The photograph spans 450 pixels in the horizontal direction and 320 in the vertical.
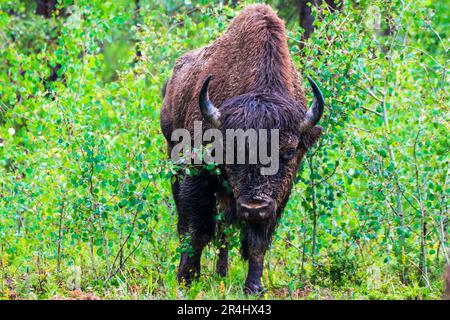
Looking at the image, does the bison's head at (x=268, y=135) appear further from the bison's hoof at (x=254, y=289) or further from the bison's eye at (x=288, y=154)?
the bison's hoof at (x=254, y=289)

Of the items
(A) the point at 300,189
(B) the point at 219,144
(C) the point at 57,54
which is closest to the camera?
(B) the point at 219,144

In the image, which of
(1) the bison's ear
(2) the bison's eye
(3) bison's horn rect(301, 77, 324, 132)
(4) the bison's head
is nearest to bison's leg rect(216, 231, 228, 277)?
(4) the bison's head

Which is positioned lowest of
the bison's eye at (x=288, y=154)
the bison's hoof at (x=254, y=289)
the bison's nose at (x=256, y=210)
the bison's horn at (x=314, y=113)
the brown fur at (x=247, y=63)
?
the bison's hoof at (x=254, y=289)

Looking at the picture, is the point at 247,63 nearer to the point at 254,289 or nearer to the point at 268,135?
the point at 268,135

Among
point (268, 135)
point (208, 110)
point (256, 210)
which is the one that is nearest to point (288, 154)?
point (268, 135)

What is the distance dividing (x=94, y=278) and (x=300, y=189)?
9.70 ft

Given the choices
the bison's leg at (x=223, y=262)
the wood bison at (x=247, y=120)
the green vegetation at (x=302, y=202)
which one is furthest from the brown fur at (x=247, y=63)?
the bison's leg at (x=223, y=262)

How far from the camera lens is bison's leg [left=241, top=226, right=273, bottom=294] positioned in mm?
A: 6738

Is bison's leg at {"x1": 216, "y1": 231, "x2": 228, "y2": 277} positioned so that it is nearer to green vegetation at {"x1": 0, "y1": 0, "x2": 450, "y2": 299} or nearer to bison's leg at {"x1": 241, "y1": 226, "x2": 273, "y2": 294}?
green vegetation at {"x1": 0, "y1": 0, "x2": 450, "y2": 299}

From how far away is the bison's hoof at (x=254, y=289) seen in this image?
6.70 meters

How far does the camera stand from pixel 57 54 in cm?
872

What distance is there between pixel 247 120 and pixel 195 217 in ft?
4.68

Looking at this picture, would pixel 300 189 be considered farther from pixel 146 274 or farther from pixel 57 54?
pixel 57 54
